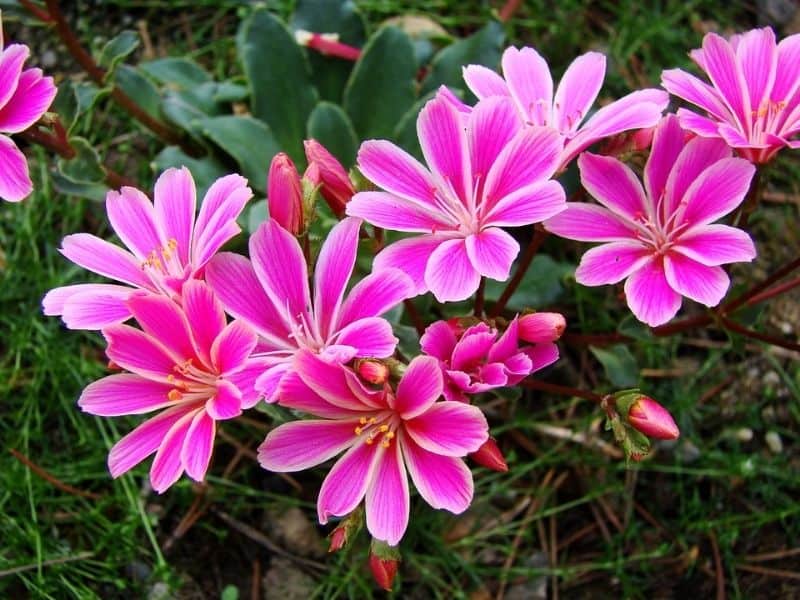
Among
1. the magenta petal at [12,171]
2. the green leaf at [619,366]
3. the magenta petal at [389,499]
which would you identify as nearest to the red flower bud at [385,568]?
the magenta petal at [389,499]

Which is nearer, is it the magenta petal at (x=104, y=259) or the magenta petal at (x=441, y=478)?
the magenta petal at (x=441, y=478)

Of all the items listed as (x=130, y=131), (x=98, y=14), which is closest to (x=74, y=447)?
(x=130, y=131)

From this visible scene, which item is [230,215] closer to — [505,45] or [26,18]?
[26,18]

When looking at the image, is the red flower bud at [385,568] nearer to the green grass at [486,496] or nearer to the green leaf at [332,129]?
the green grass at [486,496]

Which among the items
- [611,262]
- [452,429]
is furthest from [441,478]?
[611,262]

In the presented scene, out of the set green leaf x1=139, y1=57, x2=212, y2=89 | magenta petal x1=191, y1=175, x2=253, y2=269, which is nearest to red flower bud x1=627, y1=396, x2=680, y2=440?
magenta petal x1=191, y1=175, x2=253, y2=269

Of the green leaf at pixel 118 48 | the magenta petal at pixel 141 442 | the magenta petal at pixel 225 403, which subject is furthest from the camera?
the green leaf at pixel 118 48

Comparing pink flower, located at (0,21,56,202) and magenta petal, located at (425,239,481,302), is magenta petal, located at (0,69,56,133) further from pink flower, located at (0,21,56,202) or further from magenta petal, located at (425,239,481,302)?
magenta petal, located at (425,239,481,302)
